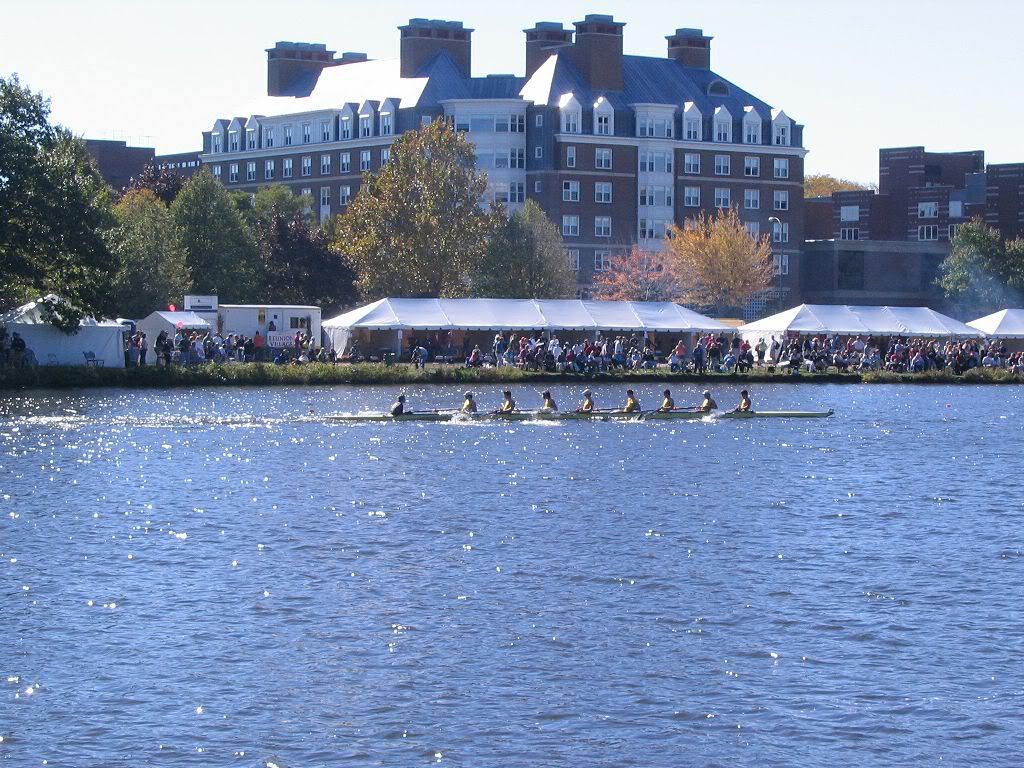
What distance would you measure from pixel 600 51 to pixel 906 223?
33.8 m

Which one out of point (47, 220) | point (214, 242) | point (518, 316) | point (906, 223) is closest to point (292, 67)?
point (214, 242)

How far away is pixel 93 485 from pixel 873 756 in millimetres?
28060

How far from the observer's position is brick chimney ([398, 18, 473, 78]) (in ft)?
453

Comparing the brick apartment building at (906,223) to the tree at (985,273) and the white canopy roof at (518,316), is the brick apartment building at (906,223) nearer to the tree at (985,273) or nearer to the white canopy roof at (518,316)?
the tree at (985,273)

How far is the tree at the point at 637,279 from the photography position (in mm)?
123019

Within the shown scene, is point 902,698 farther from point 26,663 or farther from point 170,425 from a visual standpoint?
point 170,425

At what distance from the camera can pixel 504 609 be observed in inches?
1061

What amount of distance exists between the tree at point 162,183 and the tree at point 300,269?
16.7 metres

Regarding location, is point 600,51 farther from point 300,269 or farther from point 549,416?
point 549,416

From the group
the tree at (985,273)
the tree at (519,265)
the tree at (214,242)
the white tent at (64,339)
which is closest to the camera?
the white tent at (64,339)

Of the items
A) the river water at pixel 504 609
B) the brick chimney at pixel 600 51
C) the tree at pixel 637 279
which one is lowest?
the river water at pixel 504 609

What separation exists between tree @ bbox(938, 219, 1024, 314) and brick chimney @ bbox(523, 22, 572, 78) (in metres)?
36.4

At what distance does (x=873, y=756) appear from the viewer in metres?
19.5

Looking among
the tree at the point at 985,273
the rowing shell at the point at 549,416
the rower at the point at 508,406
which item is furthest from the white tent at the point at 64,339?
the tree at the point at 985,273
